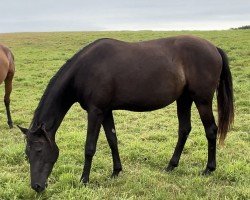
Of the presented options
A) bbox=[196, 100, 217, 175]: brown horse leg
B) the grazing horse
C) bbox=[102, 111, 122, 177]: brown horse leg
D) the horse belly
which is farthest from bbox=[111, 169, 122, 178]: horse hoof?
the grazing horse

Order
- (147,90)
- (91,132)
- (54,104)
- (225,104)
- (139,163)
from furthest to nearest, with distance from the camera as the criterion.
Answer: (139,163) → (225,104) → (147,90) → (91,132) → (54,104)

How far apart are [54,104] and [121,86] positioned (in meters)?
1.01

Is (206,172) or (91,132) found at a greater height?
(91,132)

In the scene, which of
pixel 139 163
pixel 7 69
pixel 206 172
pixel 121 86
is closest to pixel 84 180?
pixel 139 163

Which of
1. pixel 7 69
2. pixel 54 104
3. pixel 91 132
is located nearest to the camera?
pixel 54 104

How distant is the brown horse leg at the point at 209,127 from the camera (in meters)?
6.14

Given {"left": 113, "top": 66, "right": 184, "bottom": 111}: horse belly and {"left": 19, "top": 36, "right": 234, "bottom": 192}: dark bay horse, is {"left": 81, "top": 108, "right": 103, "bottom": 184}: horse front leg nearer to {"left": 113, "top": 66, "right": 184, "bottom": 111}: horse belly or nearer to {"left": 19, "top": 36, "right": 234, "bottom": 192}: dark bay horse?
{"left": 19, "top": 36, "right": 234, "bottom": 192}: dark bay horse

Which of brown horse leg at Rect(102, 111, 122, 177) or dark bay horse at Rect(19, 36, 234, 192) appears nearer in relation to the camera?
dark bay horse at Rect(19, 36, 234, 192)

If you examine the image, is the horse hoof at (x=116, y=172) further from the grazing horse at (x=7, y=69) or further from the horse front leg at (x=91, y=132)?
the grazing horse at (x=7, y=69)

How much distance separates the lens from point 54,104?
550 cm

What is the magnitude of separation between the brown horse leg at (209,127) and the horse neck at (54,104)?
2105 mm

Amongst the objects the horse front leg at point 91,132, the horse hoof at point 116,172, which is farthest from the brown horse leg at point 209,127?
the horse front leg at point 91,132

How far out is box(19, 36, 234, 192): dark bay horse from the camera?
534 centimetres

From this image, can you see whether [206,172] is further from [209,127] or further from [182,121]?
[182,121]
